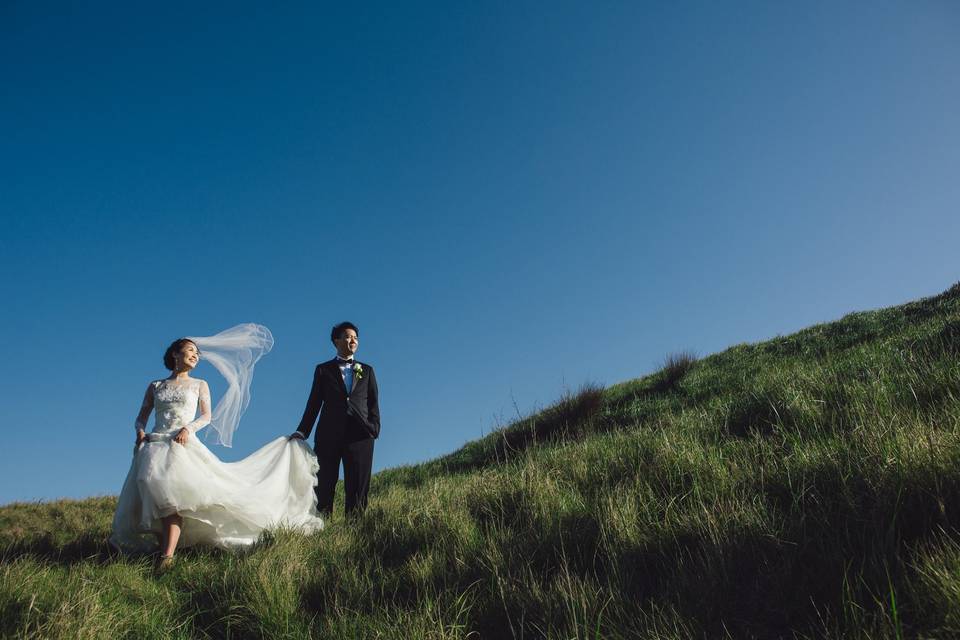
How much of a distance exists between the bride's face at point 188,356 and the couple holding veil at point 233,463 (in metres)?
0.01

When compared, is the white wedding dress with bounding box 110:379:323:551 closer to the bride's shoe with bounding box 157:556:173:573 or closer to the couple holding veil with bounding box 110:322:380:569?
the couple holding veil with bounding box 110:322:380:569

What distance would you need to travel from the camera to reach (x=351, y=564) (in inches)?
150

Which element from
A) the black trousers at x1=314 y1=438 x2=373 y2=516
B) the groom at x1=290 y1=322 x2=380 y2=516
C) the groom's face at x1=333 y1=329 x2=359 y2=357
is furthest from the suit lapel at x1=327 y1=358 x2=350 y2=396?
the black trousers at x1=314 y1=438 x2=373 y2=516

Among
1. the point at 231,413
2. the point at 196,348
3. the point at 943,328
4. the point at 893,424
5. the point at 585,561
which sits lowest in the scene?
the point at 585,561

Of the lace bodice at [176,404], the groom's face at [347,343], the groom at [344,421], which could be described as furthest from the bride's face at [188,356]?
the groom's face at [347,343]

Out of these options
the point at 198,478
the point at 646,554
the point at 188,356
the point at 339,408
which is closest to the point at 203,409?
the point at 188,356

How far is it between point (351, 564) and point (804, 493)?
314 centimetres

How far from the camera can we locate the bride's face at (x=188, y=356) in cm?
591

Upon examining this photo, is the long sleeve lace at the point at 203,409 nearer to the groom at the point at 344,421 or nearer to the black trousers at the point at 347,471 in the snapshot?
the groom at the point at 344,421

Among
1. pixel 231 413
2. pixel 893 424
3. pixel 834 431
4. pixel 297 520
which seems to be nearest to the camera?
pixel 893 424

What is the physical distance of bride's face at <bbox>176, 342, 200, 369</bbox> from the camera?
19.4 ft

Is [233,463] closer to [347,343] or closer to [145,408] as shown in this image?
[145,408]

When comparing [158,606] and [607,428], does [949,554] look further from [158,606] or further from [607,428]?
[607,428]

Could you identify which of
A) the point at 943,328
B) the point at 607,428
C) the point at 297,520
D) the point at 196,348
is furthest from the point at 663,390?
the point at 196,348
